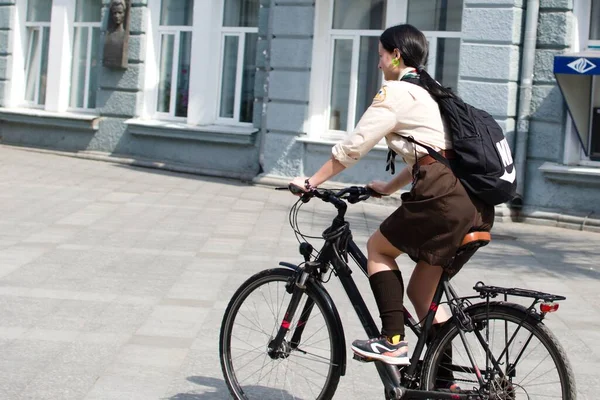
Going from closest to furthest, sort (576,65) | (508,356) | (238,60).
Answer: (508,356) → (576,65) → (238,60)

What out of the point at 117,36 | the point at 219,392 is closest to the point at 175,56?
the point at 117,36

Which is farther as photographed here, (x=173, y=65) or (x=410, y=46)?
(x=173, y=65)

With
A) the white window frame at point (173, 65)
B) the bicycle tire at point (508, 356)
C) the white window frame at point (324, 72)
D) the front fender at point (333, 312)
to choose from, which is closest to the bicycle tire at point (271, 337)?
the front fender at point (333, 312)

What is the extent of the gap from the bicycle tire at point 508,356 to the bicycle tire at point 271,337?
0.40 meters

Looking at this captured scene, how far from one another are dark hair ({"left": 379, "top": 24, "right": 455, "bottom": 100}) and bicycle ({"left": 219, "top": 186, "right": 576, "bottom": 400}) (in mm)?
571

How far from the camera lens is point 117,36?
15938mm

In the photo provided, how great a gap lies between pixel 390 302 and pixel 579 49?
358 inches

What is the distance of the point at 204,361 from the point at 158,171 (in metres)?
→ 10.1

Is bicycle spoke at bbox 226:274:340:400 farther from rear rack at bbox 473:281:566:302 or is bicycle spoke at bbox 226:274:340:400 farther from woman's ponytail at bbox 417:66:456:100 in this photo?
woman's ponytail at bbox 417:66:456:100

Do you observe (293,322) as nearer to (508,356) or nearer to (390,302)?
(390,302)

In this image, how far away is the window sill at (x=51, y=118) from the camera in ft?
53.9

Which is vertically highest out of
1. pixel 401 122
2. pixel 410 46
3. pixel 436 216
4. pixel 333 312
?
pixel 410 46

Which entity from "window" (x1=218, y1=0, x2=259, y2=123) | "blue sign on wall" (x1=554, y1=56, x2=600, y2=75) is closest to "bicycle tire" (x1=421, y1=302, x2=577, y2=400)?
"blue sign on wall" (x1=554, y1=56, x2=600, y2=75)

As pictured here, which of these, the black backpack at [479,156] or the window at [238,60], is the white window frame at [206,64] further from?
the black backpack at [479,156]
